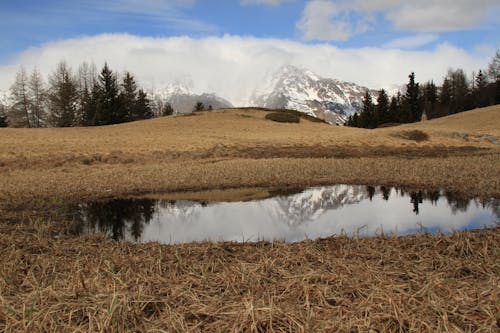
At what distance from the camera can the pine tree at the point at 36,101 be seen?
72.2 meters

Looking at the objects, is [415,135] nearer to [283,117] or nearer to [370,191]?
[283,117]

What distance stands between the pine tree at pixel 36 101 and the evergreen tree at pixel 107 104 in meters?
16.4

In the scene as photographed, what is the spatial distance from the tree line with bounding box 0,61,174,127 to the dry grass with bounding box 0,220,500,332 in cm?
5987

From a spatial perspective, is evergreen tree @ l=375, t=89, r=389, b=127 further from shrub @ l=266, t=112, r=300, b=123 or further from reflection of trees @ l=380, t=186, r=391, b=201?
reflection of trees @ l=380, t=186, r=391, b=201

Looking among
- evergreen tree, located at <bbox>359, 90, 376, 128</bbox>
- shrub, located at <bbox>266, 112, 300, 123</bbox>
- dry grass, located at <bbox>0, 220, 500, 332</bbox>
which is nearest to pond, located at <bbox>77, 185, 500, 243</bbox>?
dry grass, located at <bbox>0, 220, 500, 332</bbox>

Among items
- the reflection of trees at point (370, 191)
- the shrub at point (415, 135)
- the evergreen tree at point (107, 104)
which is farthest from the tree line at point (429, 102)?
the reflection of trees at point (370, 191)

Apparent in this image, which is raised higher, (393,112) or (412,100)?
(412,100)

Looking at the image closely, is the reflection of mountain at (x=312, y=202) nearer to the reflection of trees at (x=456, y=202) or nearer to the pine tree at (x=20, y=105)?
the reflection of trees at (x=456, y=202)

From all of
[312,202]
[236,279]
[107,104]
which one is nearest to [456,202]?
[312,202]

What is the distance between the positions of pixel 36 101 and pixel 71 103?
30.1ft

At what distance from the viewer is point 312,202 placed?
1504 centimetres

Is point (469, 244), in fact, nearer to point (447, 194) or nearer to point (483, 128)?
point (447, 194)

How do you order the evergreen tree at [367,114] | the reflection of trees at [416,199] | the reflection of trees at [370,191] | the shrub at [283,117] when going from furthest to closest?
the evergreen tree at [367,114], the shrub at [283,117], the reflection of trees at [370,191], the reflection of trees at [416,199]

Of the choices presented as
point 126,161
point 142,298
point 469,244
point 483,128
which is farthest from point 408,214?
point 483,128
